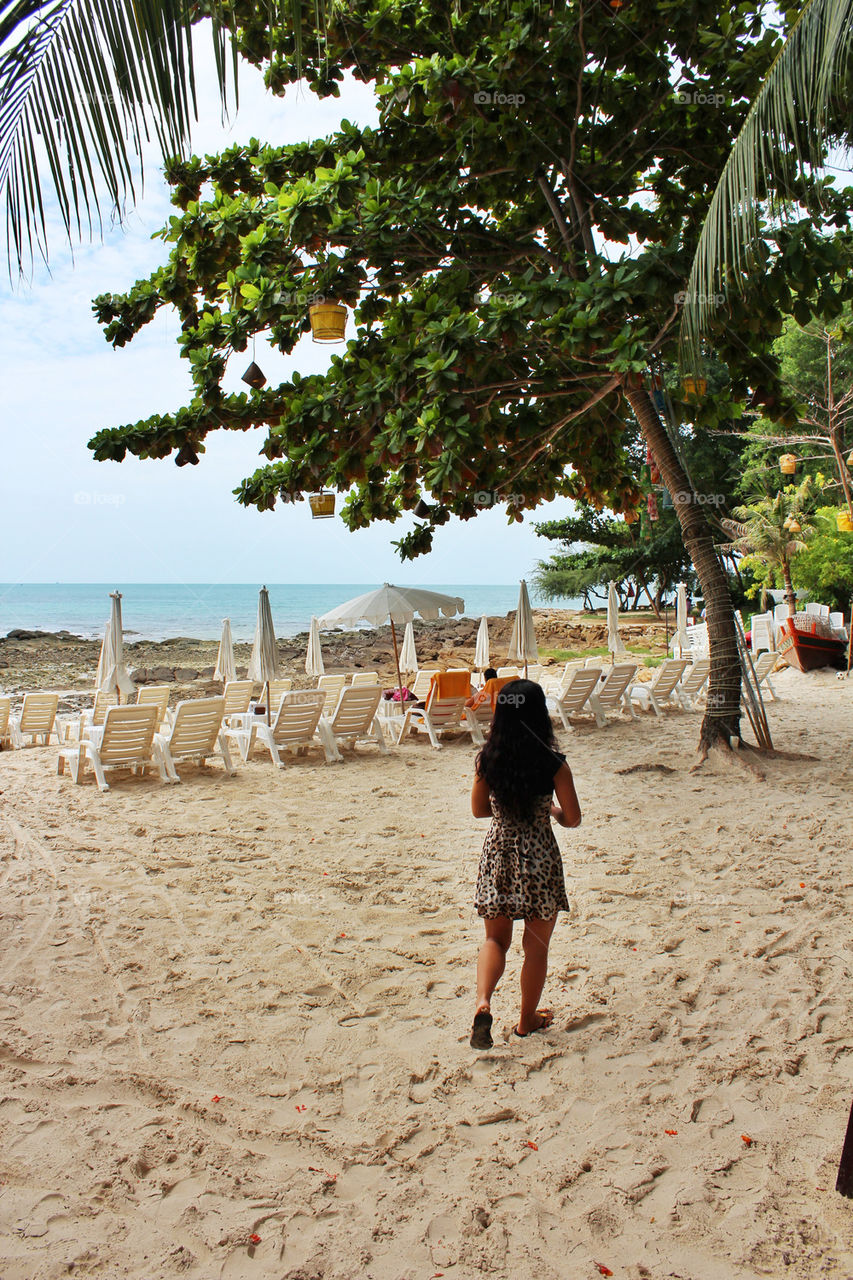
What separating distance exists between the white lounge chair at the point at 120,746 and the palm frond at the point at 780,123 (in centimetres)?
661

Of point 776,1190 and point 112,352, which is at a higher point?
point 112,352

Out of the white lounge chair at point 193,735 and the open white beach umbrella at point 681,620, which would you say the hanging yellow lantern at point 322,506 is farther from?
the open white beach umbrella at point 681,620

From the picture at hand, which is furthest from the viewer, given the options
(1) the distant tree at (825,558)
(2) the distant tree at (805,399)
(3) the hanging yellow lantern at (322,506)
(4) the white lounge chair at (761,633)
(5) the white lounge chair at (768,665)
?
(2) the distant tree at (805,399)

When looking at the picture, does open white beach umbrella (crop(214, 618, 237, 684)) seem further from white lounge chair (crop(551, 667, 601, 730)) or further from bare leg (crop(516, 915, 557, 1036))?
bare leg (crop(516, 915, 557, 1036))

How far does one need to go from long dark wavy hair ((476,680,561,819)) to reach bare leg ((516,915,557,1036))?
1.57 ft

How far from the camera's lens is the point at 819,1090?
308 centimetres

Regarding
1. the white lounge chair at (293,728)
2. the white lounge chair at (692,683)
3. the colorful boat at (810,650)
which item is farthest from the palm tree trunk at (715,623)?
the colorful boat at (810,650)

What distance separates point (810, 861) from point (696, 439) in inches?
1149

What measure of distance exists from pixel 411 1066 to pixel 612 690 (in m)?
9.78

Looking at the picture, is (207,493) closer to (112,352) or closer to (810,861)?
(112,352)

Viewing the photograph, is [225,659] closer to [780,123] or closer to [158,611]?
[780,123]

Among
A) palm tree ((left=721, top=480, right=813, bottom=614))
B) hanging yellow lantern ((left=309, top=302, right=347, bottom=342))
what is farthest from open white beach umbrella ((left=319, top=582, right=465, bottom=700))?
palm tree ((left=721, top=480, right=813, bottom=614))

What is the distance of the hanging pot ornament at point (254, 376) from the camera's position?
8133mm

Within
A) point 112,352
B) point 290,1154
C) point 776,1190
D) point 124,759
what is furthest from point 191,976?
point 112,352
